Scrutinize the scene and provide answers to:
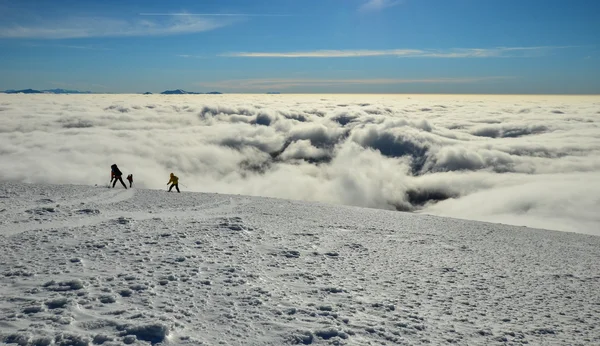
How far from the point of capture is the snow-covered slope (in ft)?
21.5

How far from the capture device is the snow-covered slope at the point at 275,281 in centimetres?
654

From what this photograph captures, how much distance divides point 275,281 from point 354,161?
13149 cm

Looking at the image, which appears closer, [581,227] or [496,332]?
[496,332]

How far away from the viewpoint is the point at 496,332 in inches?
281

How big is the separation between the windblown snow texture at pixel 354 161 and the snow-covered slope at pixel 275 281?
38.9m

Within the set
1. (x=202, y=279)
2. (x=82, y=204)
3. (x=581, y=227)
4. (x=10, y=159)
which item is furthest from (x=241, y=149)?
(x=202, y=279)

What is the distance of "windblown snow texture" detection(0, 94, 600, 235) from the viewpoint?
207ft

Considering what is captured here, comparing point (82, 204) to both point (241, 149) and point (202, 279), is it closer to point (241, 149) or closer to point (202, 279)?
point (202, 279)

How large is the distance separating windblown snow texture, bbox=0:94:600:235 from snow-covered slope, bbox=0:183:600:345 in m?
38.9

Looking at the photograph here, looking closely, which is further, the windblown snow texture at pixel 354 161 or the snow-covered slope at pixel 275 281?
the windblown snow texture at pixel 354 161

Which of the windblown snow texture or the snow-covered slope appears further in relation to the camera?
the windblown snow texture

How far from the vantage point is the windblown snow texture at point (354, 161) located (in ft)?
207

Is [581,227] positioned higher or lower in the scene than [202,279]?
lower

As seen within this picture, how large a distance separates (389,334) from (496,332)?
211cm
